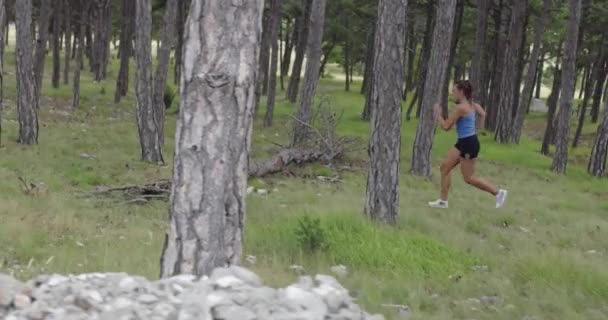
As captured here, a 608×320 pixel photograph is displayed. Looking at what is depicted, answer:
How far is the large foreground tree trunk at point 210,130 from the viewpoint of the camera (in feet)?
14.5

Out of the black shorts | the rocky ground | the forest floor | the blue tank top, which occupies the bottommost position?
the forest floor

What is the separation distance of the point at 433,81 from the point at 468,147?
554 cm

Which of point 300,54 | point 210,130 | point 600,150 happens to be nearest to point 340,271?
point 210,130

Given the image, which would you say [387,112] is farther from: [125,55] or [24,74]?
[125,55]

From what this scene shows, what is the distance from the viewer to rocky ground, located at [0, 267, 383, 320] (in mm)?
3512

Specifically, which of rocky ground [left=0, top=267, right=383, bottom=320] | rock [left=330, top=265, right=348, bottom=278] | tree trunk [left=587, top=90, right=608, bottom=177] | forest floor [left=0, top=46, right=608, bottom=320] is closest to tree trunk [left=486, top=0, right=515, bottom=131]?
tree trunk [left=587, top=90, right=608, bottom=177]

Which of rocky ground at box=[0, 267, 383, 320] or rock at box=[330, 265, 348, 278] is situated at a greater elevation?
rocky ground at box=[0, 267, 383, 320]

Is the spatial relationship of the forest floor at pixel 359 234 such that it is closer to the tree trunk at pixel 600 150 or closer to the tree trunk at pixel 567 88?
the tree trunk at pixel 600 150

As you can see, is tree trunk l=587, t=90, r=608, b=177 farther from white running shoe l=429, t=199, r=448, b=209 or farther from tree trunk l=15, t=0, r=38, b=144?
tree trunk l=15, t=0, r=38, b=144

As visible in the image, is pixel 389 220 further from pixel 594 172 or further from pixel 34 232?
pixel 594 172

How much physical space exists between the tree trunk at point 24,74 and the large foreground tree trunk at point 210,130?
1164 centimetres

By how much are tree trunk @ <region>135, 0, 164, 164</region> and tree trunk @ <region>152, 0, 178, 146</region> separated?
299mm

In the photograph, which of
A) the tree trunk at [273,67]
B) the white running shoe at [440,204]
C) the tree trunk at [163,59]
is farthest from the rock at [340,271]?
the tree trunk at [273,67]

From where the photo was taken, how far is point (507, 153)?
69.3ft
